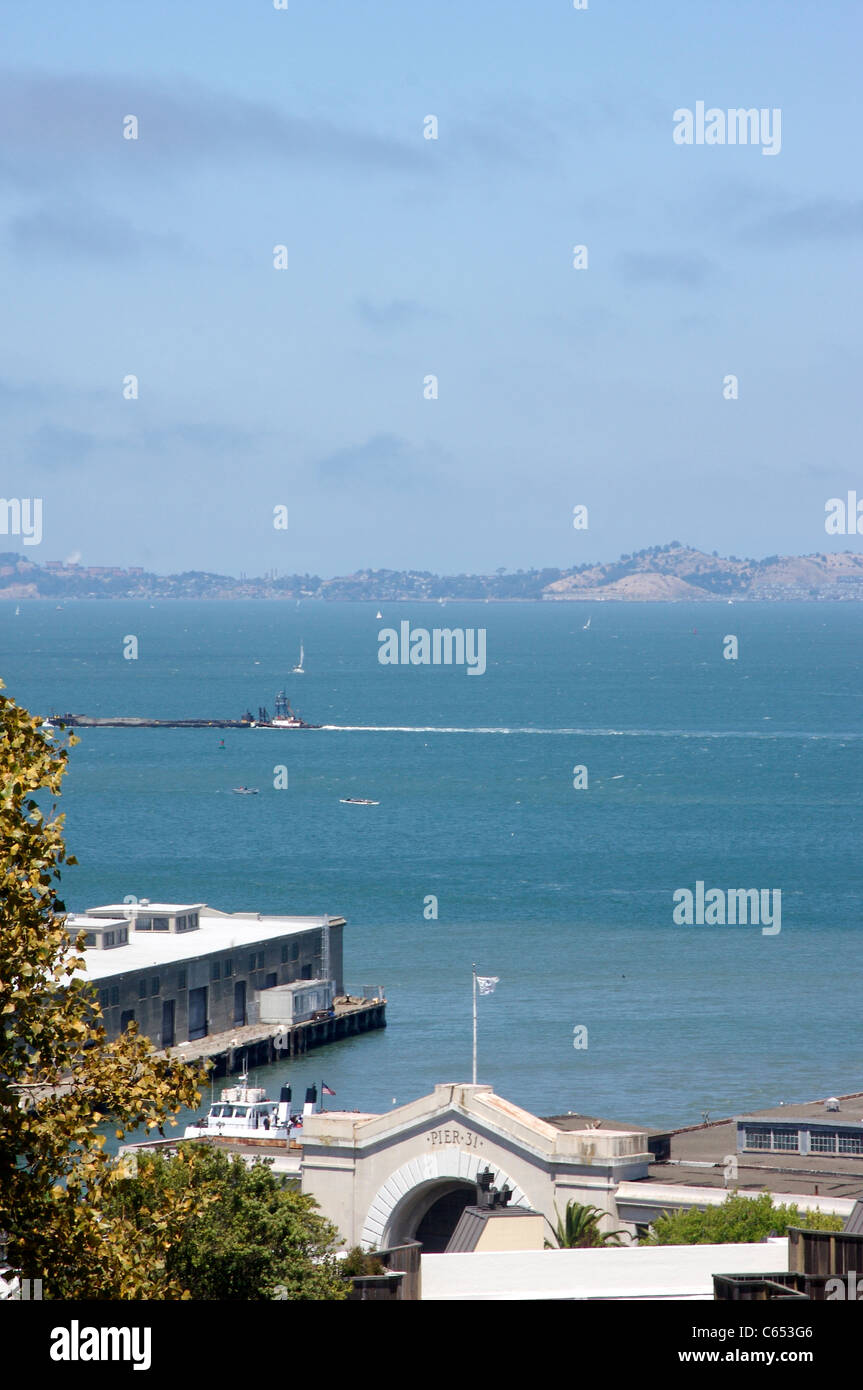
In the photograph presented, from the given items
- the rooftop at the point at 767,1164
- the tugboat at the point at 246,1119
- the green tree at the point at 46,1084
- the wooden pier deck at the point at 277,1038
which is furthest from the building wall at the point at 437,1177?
the wooden pier deck at the point at 277,1038

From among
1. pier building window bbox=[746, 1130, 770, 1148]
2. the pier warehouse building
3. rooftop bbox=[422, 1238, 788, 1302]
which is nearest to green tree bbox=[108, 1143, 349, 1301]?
rooftop bbox=[422, 1238, 788, 1302]

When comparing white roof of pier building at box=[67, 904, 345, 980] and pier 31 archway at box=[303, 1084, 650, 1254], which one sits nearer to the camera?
pier 31 archway at box=[303, 1084, 650, 1254]

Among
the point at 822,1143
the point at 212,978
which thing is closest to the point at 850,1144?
the point at 822,1143

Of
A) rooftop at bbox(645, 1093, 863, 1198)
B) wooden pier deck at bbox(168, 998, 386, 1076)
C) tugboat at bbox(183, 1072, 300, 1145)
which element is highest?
wooden pier deck at bbox(168, 998, 386, 1076)

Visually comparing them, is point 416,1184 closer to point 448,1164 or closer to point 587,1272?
point 448,1164

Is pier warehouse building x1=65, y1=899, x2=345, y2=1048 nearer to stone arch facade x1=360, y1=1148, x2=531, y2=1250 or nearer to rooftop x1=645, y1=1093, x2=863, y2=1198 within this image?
rooftop x1=645, y1=1093, x2=863, y2=1198

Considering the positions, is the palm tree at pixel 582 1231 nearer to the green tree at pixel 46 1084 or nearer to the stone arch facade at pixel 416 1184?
the stone arch facade at pixel 416 1184

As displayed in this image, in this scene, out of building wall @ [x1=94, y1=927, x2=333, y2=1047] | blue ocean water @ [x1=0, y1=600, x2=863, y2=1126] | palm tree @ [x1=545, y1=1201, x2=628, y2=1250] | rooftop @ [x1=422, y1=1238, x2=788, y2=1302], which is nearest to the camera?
rooftop @ [x1=422, y1=1238, x2=788, y2=1302]
